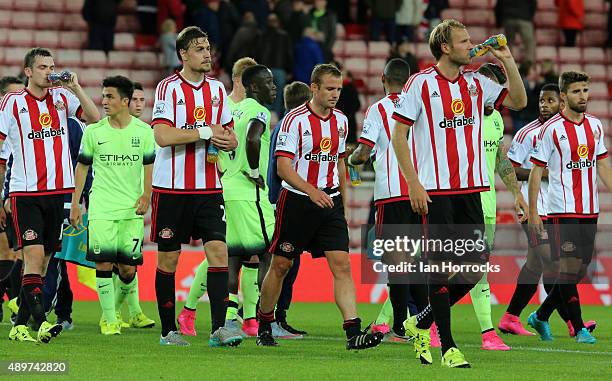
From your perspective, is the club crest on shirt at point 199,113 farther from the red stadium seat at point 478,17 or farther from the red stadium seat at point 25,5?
the red stadium seat at point 478,17

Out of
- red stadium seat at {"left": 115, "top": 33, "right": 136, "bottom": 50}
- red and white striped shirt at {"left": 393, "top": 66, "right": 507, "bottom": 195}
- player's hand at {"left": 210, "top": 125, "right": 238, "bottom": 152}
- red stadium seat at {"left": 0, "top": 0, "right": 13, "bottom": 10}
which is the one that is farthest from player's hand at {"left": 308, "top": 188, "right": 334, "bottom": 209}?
red stadium seat at {"left": 0, "top": 0, "right": 13, "bottom": 10}

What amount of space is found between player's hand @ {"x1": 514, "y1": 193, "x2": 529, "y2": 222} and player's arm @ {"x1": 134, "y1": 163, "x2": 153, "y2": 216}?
3056mm

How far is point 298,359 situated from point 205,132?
1.76 meters

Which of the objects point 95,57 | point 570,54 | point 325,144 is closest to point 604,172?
point 325,144

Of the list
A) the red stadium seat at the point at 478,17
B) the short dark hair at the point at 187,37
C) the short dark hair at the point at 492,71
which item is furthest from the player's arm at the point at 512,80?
the red stadium seat at the point at 478,17

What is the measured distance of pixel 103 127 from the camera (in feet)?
35.2

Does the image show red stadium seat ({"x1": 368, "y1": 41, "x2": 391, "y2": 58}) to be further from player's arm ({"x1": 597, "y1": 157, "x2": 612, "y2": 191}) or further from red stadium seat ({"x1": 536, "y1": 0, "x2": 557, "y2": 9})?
player's arm ({"x1": 597, "y1": 157, "x2": 612, "y2": 191})

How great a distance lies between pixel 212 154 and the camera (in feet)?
30.8

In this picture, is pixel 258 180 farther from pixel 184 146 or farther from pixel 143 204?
pixel 184 146

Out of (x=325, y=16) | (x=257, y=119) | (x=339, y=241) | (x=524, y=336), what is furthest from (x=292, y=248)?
(x=325, y=16)

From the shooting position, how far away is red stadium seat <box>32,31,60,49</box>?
65.9 feet

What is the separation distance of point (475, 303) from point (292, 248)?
167cm

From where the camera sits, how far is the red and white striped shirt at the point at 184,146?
9.35 m

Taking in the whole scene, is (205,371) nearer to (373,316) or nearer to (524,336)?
(524,336)
